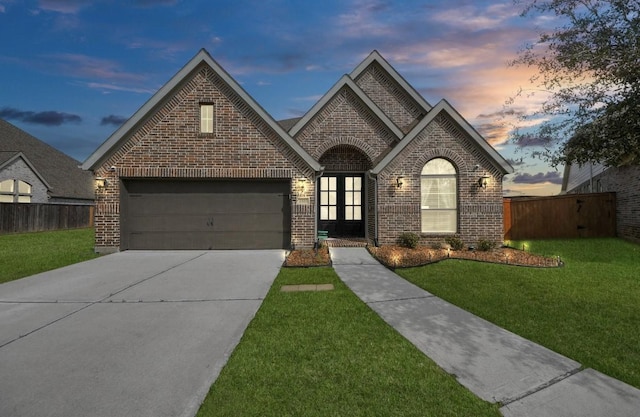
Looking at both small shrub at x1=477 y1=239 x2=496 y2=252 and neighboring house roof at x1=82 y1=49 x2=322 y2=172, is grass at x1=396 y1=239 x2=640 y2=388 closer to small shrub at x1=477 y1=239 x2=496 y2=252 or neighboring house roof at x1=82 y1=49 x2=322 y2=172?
small shrub at x1=477 y1=239 x2=496 y2=252

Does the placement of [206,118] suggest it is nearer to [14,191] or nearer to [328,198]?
[328,198]

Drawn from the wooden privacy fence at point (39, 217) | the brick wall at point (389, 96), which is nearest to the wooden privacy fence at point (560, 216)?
the brick wall at point (389, 96)

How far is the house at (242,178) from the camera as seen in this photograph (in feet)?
35.9

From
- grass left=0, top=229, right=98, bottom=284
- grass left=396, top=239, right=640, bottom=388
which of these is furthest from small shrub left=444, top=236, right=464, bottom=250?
grass left=0, top=229, right=98, bottom=284

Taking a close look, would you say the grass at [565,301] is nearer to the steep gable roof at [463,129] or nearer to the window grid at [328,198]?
the steep gable roof at [463,129]

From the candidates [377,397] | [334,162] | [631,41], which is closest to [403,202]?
[334,162]

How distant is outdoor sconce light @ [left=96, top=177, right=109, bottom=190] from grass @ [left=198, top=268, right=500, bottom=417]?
9.06 metres

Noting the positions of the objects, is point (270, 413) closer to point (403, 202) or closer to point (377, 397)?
point (377, 397)

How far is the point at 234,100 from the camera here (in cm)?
1122

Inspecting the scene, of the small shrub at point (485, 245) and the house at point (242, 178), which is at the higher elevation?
the house at point (242, 178)

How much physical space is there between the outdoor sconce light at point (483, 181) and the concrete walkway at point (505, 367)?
7749 millimetres

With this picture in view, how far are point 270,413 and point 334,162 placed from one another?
1183 cm

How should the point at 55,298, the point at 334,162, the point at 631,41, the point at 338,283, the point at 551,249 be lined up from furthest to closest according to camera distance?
the point at 334,162
the point at 551,249
the point at 631,41
the point at 338,283
the point at 55,298

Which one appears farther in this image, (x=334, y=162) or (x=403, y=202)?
(x=334, y=162)
